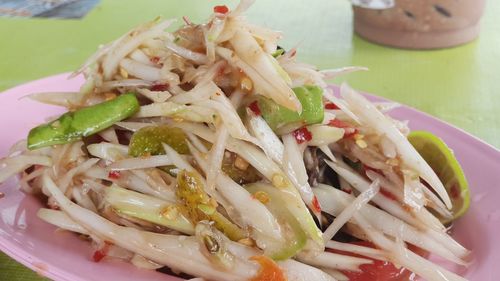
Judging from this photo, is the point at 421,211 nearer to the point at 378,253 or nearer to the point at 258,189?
the point at 378,253

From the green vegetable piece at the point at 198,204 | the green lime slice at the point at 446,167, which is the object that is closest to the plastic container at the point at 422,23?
the green lime slice at the point at 446,167

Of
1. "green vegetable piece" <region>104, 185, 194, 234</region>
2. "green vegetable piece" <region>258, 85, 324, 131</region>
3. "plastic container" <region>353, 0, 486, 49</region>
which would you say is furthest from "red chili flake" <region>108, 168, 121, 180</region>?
"plastic container" <region>353, 0, 486, 49</region>

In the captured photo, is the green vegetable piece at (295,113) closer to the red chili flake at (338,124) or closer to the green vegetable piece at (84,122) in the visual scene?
the red chili flake at (338,124)

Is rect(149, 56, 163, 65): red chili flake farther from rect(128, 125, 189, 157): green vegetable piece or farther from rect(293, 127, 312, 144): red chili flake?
rect(293, 127, 312, 144): red chili flake

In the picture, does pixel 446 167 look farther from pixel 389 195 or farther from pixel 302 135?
pixel 302 135

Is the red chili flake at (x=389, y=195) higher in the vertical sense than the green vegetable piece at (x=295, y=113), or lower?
lower

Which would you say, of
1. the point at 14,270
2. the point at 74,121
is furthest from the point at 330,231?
the point at 14,270
